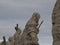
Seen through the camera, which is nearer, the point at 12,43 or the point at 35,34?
the point at 35,34

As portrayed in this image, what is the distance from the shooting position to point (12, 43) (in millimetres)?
20297

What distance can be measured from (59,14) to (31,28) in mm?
9869

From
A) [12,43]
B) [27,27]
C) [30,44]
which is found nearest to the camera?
[30,44]

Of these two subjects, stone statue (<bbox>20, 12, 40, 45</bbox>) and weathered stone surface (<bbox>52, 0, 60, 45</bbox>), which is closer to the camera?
weathered stone surface (<bbox>52, 0, 60, 45</bbox>)

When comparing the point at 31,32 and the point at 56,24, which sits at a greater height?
the point at 56,24

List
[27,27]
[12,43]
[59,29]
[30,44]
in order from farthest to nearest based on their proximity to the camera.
→ 1. [12,43]
2. [27,27]
3. [30,44]
4. [59,29]

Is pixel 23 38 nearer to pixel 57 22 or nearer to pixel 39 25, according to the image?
pixel 39 25

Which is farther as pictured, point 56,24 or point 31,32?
point 31,32

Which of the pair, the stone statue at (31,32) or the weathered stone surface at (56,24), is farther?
the stone statue at (31,32)

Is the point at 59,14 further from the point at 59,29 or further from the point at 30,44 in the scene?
the point at 30,44

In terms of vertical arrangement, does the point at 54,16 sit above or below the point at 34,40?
above

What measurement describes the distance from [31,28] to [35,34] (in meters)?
0.65

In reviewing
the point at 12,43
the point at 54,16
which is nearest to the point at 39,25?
the point at 12,43

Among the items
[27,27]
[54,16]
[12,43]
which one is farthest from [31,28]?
[54,16]
